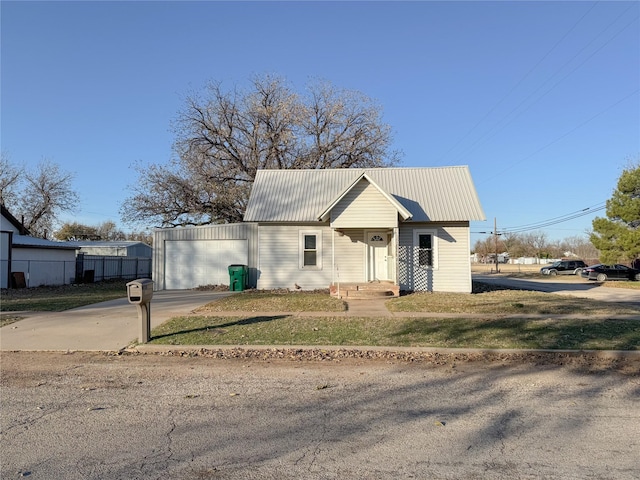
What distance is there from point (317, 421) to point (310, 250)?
14416 mm

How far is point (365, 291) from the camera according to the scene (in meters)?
16.1

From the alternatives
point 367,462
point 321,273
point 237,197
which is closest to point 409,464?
point 367,462

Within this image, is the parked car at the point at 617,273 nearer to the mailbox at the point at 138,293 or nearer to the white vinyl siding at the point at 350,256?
the white vinyl siding at the point at 350,256

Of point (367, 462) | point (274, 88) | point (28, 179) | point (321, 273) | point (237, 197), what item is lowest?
point (367, 462)

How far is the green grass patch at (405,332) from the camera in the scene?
852 cm

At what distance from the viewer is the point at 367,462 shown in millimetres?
3871

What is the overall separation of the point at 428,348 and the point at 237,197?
2380 cm

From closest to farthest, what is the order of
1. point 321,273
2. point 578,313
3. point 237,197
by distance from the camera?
point 578,313
point 321,273
point 237,197

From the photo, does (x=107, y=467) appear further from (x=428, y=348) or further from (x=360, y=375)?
(x=428, y=348)

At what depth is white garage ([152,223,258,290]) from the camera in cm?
2077

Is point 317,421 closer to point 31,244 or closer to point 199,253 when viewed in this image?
point 199,253

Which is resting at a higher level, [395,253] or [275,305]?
[395,253]

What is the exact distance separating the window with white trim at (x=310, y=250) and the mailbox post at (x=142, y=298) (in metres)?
10.6

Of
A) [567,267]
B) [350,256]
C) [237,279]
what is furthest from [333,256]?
[567,267]
